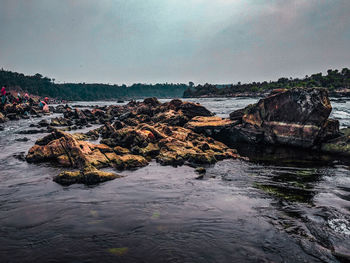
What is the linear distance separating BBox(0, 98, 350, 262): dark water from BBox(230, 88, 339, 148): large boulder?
18.8ft

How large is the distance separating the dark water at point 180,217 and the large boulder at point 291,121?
18.8 feet

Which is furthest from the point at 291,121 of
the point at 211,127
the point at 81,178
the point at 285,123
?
the point at 81,178

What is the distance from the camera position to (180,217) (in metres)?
8.30

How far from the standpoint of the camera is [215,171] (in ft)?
44.5

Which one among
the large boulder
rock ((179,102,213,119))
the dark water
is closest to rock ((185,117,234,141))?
the large boulder

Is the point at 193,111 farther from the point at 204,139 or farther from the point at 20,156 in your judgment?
the point at 20,156

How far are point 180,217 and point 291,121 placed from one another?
1552cm

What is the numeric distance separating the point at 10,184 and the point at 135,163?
22.1 ft

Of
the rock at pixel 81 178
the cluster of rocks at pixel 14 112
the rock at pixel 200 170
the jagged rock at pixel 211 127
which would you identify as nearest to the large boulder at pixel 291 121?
the jagged rock at pixel 211 127

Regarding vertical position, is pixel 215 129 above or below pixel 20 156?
above

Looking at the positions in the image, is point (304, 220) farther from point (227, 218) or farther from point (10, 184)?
point (10, 184)

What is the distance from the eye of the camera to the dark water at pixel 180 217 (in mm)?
6328

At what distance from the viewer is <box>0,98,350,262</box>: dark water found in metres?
6.33

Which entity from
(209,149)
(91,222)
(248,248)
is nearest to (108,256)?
(91,222)
